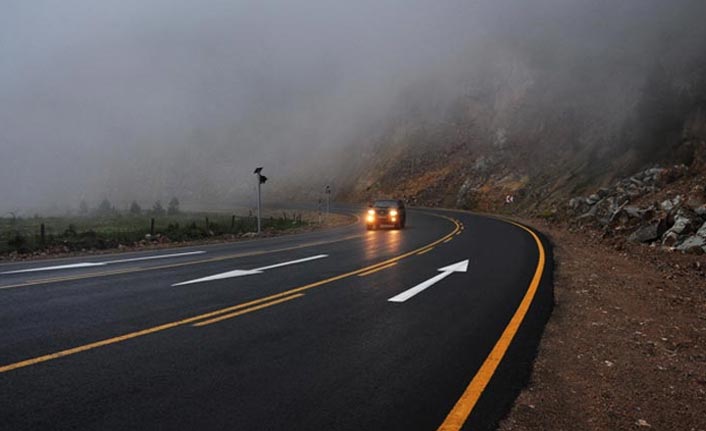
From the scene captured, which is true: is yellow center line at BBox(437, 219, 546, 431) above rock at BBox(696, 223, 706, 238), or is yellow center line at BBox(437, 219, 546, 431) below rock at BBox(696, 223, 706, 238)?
below

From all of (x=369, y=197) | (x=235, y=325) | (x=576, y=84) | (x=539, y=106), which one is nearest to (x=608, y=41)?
(x=576, y=84)

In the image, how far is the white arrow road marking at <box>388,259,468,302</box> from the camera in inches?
298

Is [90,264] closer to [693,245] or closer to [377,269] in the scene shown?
[377,269]

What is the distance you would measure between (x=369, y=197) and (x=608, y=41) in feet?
109

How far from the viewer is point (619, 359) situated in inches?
193

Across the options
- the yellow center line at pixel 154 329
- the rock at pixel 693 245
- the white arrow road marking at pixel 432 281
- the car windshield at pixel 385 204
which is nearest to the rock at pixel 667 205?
the rock at pixel 693 245

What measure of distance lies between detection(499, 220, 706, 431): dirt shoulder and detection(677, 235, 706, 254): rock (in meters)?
3.49

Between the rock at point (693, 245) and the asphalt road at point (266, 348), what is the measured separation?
6.14m

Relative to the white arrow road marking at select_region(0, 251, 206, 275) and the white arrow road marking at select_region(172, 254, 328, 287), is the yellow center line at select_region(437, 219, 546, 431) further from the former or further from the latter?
the white arrow road marking at select_region(0, 251, 206, 275)

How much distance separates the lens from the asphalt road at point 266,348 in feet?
11.3

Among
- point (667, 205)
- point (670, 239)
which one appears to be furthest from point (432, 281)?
point (667, 205)

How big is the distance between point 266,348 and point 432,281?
484 cm

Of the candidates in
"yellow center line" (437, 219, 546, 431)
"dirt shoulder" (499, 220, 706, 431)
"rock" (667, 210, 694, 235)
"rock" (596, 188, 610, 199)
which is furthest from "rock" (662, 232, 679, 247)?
"rock" (596, 188, 610, 199)

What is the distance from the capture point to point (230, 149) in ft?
355
